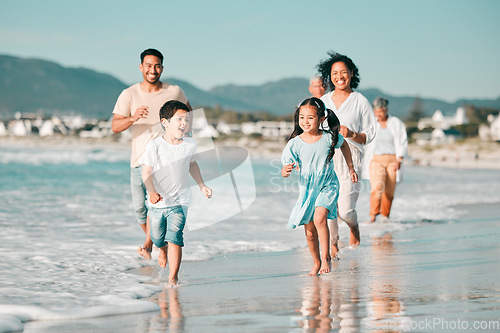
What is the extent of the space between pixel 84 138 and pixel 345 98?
4429 inches

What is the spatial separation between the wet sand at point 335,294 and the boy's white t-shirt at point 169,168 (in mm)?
687

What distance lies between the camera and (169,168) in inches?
189

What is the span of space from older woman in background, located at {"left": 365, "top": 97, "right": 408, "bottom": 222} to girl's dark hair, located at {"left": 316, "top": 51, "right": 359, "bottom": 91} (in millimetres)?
2728

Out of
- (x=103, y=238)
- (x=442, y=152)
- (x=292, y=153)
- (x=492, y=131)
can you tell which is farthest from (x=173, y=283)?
(x=492, y=131)

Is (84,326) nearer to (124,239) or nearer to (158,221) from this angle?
(158,221)

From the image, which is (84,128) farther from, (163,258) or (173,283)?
(173,283)

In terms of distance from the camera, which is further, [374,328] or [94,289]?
[94,289]

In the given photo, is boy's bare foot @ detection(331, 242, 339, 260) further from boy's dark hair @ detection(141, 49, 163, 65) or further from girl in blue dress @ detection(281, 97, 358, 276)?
boy's dark hair @ detection(141, 49, 163, 65)

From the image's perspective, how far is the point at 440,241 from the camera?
7.41m

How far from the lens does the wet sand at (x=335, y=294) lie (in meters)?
3.43

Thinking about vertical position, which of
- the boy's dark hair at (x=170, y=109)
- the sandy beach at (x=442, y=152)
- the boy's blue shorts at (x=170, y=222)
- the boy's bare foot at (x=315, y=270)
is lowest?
the sandy beach at (x=442, y=152)

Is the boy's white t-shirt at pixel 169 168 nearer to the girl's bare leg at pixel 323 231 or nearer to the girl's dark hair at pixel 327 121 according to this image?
the girl's dark hair at pixel 327 121

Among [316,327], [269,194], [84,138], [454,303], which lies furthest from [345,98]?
[84,138]

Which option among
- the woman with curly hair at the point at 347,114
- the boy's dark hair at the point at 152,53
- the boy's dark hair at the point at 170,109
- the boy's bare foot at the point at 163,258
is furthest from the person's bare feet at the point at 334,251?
the boy's dark hair at the point at 152,53
